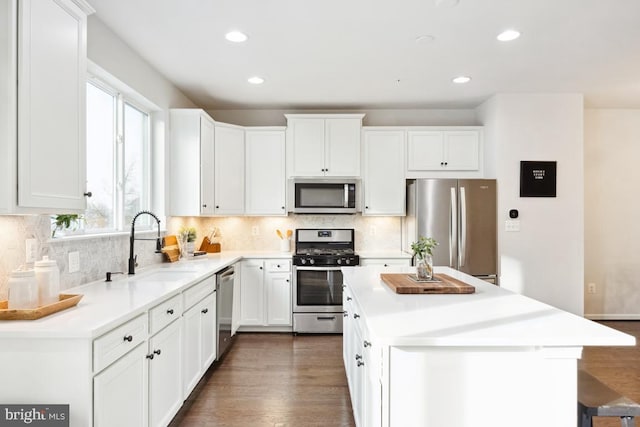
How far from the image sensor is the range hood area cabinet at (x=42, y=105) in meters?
1.52

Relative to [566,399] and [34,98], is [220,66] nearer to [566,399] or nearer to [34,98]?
[34,98]

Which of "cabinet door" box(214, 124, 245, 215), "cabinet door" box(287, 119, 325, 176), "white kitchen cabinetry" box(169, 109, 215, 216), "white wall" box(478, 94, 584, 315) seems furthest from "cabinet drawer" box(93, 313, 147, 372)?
"white wall" box(478, 94, 584, 315)

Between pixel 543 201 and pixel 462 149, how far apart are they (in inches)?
40.6

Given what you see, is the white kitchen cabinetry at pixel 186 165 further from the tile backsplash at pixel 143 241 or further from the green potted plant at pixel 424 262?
the green potted plant at pixel 424 262

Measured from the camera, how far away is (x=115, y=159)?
3021 mm

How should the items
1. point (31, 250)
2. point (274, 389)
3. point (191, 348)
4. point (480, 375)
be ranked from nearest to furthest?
1. point (480, 375)
2. point (31, 250)
3. point (191, 348)
4. point (274, 389)

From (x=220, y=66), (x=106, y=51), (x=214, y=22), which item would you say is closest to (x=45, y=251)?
(x=106, y=51)

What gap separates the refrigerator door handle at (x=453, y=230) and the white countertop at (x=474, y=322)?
6.41 feet

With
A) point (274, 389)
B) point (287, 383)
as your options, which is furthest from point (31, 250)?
point (287, 383)

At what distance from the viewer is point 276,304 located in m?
4.29

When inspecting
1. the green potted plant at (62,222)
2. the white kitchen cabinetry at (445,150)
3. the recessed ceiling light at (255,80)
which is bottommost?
the green potted plant at (62,222)

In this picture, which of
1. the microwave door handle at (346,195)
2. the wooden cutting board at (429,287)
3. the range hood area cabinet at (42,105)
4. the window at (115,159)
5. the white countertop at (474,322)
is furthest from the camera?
the microwave door handle at (346,195)

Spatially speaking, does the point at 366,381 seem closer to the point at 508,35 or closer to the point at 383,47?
the point at 383,47

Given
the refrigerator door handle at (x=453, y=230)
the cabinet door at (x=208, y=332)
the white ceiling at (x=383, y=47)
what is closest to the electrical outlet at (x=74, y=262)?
the cabinet door at (x=208, y=332)
